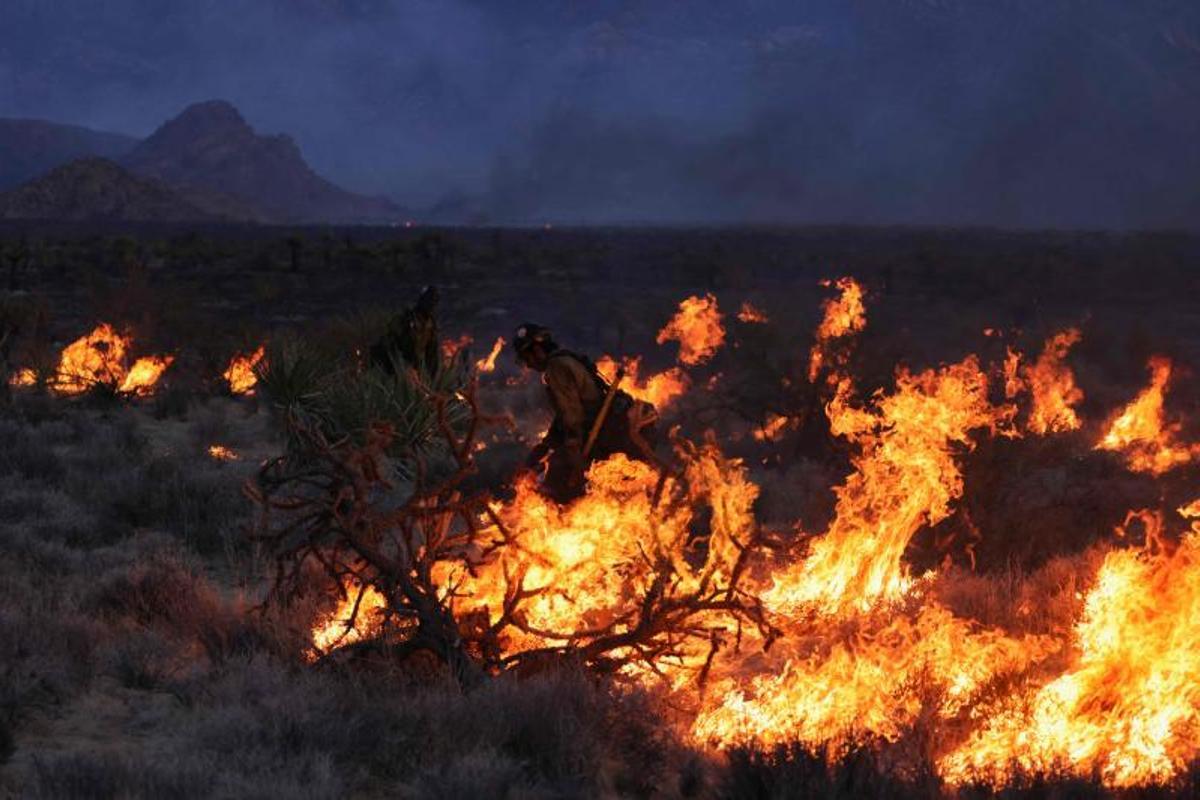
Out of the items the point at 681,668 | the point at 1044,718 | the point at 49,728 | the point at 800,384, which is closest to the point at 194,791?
the point at 49,728

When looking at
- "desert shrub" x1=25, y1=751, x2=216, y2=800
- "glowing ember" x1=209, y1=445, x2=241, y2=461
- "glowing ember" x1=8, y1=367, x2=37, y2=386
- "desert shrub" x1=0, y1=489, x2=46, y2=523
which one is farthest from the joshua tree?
"desert shrub" x1=25, y1=751, x2=216, y2=800

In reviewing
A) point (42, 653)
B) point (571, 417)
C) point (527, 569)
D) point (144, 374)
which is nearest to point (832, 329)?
point (571, 417)

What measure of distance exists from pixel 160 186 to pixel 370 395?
160181mm

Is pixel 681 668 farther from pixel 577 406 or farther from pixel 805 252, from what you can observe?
pixel 805 252

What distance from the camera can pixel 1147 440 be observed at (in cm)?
1422

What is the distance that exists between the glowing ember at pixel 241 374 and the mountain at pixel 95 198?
5073 inches

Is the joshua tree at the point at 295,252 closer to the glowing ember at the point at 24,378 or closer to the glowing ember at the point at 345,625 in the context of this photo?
the glowing ember at the point at 24,378

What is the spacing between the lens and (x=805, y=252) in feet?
214

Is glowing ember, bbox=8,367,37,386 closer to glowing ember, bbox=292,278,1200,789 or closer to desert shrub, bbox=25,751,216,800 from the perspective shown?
glowing ember, bbox=292,278,1200,789

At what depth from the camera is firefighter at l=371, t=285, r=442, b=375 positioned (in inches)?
508

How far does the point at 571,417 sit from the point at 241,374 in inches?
567

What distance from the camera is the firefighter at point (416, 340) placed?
1289 centimetres

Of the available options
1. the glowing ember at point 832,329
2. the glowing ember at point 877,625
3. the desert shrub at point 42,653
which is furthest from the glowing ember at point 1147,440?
the desert shrub at point 42,653

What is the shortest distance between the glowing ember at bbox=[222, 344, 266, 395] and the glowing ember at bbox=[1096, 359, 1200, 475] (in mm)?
13480
